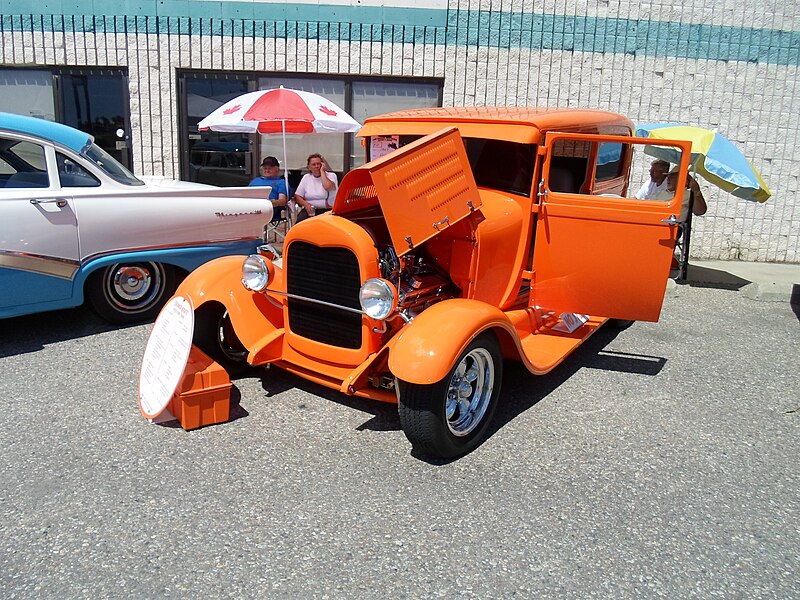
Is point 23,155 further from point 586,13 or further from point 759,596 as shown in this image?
point 586,13

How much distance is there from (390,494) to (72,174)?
4.01 m

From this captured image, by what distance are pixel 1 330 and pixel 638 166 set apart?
8188 mm

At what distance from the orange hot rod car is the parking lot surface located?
33 centimetres

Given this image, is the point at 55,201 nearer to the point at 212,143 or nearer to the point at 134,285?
the point at 134,285

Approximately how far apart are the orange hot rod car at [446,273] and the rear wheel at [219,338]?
0.04 feet

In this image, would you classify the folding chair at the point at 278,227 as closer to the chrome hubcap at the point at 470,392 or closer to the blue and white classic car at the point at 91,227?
the blue and white classic car at the point at 91,227

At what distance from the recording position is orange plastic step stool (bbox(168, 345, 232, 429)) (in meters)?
3.91

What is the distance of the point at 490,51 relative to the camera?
9.29 m

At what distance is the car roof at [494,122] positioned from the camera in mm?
4582

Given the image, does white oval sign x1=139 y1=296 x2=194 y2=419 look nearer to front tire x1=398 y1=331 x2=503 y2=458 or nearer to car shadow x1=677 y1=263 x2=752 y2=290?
front tire x1=398 y1=331 x2=503 y2=458

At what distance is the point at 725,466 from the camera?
12.4ft

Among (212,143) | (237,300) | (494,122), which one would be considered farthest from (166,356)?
(212,143)

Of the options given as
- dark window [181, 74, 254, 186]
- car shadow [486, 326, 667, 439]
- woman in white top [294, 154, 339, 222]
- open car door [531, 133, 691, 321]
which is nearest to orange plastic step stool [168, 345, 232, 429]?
car shadow [486, 326, 667, 439]

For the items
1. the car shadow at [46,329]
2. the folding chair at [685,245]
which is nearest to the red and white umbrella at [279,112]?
the car shadow at [46,329]
